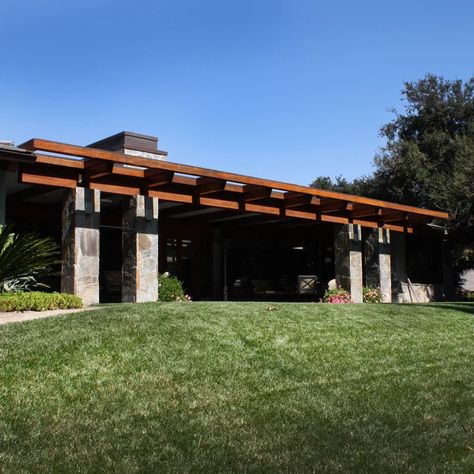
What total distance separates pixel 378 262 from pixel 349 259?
1807mm

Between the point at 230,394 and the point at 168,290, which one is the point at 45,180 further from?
the point at 230,394

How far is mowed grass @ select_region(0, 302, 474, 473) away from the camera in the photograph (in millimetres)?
4043

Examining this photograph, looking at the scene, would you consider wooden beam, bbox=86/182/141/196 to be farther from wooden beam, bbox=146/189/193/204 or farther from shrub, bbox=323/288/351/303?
shrub, bbox=323/288/351/303

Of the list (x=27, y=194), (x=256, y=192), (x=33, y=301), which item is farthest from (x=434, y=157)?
(x=33, y=301)

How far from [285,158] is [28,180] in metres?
10.2

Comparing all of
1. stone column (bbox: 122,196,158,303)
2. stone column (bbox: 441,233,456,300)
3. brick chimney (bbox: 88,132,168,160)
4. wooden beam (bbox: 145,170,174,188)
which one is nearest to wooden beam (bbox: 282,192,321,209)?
wooden beam (bbox: 145,170,174,188)

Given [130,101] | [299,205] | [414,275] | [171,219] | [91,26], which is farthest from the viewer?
[414,275]

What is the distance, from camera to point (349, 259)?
57.9ft

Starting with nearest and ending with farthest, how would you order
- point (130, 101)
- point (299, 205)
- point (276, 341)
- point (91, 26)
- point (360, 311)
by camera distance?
point (276, 341), point (360, 311), point (91, 26), point (130, 101), point (299, 205)

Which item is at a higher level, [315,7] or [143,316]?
[315,7]

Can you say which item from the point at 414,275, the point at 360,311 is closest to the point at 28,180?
the point at 360,311

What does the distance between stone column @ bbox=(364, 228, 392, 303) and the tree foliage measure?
13.8 feet

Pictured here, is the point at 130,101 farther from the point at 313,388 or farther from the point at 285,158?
the point at 313,388

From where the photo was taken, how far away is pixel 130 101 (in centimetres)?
1370
